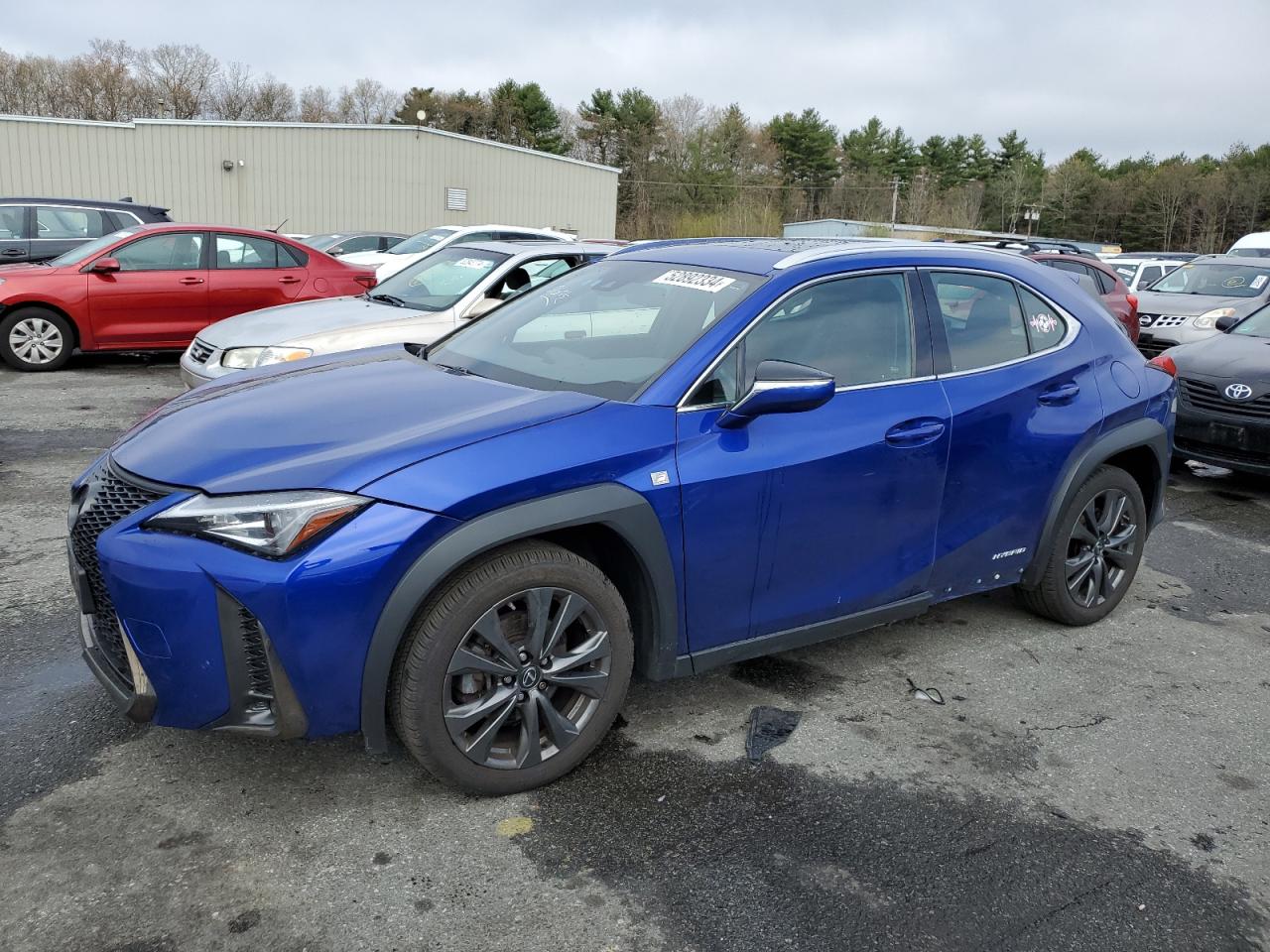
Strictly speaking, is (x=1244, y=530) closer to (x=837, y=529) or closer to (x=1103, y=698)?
(x=1103, y=698)

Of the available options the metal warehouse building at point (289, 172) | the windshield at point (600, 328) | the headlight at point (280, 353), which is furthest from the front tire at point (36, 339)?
the metal warehouse building at point (289, 172)

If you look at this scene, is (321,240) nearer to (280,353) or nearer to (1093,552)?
Result: (280,353)

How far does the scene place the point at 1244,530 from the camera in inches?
259

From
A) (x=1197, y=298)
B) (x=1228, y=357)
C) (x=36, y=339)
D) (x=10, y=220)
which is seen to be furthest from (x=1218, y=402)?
(x=10, y=220)

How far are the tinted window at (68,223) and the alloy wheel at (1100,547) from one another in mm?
12236

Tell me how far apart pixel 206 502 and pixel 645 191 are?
66.1 meters

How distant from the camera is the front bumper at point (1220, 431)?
713 centimetres

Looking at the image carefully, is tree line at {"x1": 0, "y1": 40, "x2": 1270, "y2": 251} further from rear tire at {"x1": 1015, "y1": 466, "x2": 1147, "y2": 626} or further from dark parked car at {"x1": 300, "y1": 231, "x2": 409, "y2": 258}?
rear tire at {"x1": 1015, "y1": 466, "x2": 1147, "y2": 626}

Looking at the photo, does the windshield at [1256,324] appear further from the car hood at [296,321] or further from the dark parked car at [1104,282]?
the car hood at [296,321]

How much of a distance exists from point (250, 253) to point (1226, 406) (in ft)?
30.9

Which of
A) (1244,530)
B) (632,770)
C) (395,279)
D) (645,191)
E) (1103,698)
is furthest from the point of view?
(645,191)

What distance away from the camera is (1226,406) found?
732 centimetres

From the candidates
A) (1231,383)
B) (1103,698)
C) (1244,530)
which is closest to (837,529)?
(1103,698)

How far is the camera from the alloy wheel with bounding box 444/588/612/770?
2957 mm
